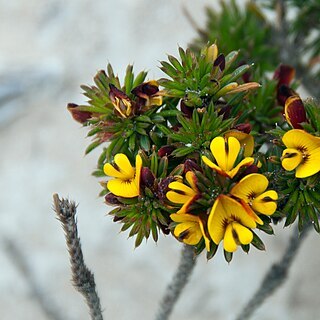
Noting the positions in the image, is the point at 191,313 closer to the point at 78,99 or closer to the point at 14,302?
the point at 14,302

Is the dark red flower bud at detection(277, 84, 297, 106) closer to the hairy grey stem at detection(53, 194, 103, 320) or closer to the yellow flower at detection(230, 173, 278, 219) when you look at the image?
the yellow flower at detection(230, 173, 278, 219)

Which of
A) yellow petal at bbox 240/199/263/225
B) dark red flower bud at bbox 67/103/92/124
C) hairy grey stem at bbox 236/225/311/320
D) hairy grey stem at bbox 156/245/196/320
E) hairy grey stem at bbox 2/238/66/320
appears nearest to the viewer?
yellow petal at bbox 240/199/263/225

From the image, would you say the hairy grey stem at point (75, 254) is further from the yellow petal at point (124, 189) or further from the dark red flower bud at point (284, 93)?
the dark red flower bud at point (284, 93)

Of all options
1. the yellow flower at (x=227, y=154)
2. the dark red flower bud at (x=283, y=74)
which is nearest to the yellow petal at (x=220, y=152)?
the yellow flower at (x=227, y=154)

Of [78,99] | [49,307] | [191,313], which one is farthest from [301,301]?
[78,99]

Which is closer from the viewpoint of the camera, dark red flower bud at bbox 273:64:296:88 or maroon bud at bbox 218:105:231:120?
maroon bud at bbox 218:105:231:120

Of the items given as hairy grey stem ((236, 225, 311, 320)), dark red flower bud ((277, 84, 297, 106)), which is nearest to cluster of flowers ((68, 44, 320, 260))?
dark red flower bud ((277, 84, 297, 106))

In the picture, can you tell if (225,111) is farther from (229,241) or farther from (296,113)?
(229,241)
